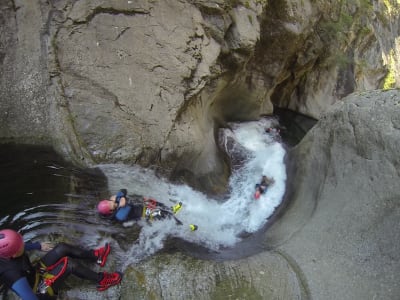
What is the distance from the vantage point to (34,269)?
15.3 ft

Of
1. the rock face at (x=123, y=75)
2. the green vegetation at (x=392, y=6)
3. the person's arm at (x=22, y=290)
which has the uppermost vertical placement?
the green vegetation at (x=392, y=6)

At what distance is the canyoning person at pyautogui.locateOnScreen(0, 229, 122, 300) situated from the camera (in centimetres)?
423

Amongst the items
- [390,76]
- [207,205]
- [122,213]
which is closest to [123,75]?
[122,213]

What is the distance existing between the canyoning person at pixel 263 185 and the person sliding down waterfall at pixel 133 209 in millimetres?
2534

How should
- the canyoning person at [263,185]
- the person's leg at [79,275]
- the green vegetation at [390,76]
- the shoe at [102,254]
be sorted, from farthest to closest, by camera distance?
the green vegetation at [390,76], the canyoning person at [263,185], the shoe at [102,254], the person's leg at [79,275]

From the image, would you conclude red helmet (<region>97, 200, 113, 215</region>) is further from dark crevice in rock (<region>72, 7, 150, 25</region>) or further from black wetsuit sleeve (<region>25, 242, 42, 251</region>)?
dark crevice in rock (<region>72, 7, 150, 25</region>)

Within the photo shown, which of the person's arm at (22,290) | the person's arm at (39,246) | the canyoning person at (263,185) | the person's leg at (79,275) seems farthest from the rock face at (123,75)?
the person's arm at (22,290)

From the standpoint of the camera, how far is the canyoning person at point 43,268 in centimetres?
423

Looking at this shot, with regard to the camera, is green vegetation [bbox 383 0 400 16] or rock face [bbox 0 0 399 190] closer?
rock face [bbox 0 0 399 190]

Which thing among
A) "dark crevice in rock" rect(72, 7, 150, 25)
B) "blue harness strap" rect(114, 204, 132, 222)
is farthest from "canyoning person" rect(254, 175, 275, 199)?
"dark crevice in rock" rect(72, 7, 150, 25)

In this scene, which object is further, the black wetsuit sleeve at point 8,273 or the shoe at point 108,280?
the shoe at point 108,280

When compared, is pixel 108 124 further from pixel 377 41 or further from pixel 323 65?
pixel 377 41

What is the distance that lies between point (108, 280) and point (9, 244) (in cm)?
148

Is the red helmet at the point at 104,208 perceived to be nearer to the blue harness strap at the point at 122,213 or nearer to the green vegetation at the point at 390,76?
the blue harness strap at the point at 122,213
